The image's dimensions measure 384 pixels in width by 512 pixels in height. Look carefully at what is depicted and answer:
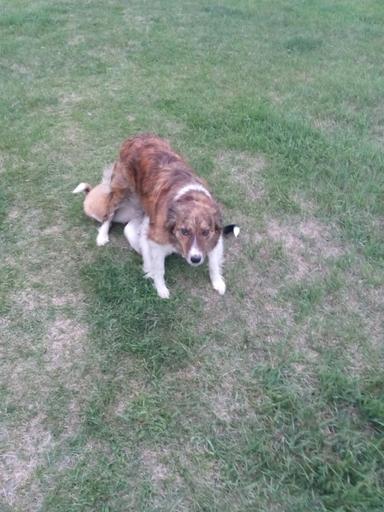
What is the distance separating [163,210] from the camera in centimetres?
315

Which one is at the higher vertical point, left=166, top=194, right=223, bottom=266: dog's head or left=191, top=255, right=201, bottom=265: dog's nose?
left=166, top=194, right=223, bottom=266: dog's head

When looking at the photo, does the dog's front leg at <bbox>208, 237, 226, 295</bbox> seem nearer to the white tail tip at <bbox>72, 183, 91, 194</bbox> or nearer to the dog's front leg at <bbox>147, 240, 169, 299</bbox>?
the dog's front leg at <bbox>147, 240, 169, 299</bbox>

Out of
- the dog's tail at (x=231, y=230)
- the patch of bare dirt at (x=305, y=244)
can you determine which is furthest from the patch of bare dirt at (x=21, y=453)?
the patch of bare dirt at (x=305, y=244)

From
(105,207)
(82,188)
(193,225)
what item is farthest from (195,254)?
(82,188)

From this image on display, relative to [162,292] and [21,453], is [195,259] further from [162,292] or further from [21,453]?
[21,453]

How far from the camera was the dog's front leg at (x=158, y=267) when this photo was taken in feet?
10.6

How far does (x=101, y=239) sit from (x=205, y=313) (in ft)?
3.84

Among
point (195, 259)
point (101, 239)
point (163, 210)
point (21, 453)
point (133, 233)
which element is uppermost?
point (163, 210)

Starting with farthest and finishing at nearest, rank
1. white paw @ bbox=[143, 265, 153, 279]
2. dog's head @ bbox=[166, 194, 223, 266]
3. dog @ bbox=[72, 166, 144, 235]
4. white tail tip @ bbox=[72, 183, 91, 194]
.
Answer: white tail tip @ bbox=[72, 183, 91, 194]
dog @ bbox=[72, 166, 144, 235]
white paw @ bbox=[143, 265, 153, 279]
dog's head @ bbox=[166, 194, 223, 266]

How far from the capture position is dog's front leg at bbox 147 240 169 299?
3229 millimetres

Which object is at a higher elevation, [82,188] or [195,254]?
[195,254]

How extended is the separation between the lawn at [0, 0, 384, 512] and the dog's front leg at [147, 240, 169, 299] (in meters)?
0.09

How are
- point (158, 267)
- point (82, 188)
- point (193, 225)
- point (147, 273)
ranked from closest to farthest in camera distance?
1. point (193, 225)
2. point (158, 267)
3. point (147, 273)
4. point (82, 188)

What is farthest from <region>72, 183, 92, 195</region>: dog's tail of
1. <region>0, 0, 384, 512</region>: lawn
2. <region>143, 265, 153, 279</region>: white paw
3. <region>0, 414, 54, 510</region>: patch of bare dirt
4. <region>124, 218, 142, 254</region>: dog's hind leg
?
<region>0, 414, 54, 510</region>: patch of bare dirt
